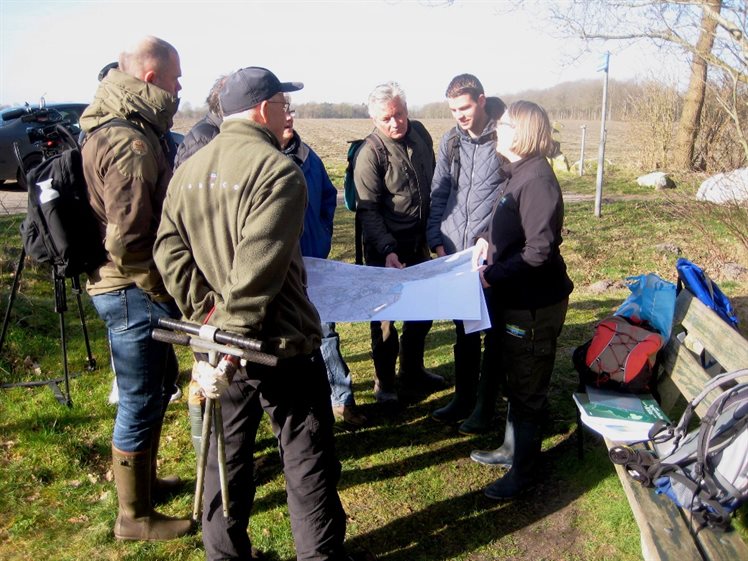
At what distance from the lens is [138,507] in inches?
133

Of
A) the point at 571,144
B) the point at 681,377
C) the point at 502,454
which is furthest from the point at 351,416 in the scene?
the point at 571,144

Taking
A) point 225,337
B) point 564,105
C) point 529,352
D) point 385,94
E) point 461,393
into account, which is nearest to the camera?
point 225,337

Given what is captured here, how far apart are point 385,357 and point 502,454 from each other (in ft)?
3.90

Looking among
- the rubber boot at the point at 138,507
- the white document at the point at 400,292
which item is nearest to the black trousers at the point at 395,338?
the white document at the point at 400,292

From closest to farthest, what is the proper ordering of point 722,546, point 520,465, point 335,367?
point 722,546
point 520,465
point 335,367

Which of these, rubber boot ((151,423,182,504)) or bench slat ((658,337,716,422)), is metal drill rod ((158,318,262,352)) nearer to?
rubber boot ((151,423,182,504))

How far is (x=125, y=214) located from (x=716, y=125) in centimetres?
1485

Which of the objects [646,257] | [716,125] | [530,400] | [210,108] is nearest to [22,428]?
[210,108]

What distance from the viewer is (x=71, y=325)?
6.71m

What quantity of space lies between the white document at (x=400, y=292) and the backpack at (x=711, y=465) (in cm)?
104

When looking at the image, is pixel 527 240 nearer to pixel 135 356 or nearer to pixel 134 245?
pixel 134 245

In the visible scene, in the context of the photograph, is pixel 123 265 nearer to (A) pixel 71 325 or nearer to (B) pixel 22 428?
(B) pixel 22 428

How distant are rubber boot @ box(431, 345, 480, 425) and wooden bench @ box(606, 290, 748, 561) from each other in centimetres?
123

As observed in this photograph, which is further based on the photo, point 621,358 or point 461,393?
point 461,393
